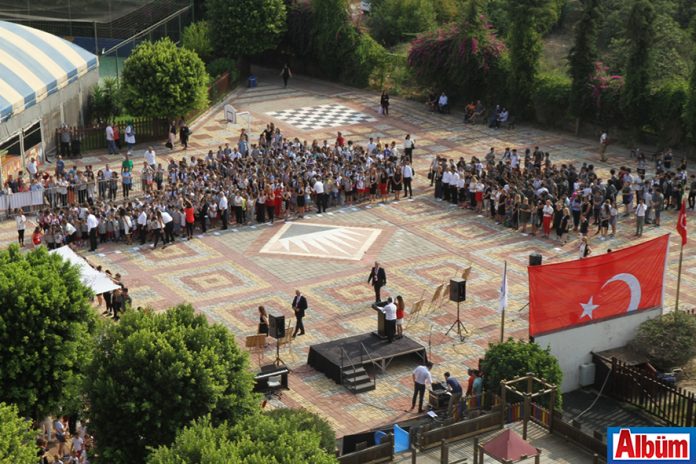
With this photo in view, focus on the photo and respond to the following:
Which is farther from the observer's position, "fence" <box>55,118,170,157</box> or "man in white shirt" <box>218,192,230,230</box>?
"fence" <box>55,118,170,157</box>

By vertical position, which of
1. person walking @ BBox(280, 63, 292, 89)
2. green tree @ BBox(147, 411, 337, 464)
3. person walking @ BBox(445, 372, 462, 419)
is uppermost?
person walking @ BBox(280, 63, 292, 89)

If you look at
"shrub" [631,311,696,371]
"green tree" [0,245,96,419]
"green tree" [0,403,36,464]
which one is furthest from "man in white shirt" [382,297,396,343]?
"green tree" [0,403,36,464]

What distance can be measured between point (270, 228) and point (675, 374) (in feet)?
49.1

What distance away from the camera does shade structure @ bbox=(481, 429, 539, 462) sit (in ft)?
Result: 60.0

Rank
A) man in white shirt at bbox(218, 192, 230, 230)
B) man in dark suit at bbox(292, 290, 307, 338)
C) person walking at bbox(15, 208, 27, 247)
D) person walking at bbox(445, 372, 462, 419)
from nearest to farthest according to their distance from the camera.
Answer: person walking at bbox(445, 372, 462, 419) → man in dark suit at bbox(292, 290, 307, 338) → person walking at bbox(15, 208, 27, 247) → man in white shirt at bbox(218, 192, 230, 230)

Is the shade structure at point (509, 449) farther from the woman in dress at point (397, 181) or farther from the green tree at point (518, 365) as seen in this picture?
the woman in dress at point (397, 181)

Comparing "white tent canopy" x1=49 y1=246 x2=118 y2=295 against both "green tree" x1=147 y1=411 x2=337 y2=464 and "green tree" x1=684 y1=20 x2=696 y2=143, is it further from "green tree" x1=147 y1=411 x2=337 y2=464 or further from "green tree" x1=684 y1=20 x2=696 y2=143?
"green tree" x1=684 y1=20 x2=696 y2=143

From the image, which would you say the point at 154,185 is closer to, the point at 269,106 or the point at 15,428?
the point at 269,106

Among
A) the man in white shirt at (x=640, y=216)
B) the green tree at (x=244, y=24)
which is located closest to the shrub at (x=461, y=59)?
the green tree at (x=244, y=24)

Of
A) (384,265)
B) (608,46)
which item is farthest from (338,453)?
(608,46)

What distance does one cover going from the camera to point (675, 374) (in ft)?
82.2

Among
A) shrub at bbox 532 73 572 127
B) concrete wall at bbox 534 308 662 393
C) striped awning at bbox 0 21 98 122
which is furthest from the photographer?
shrub at bbox 532 73 572 127

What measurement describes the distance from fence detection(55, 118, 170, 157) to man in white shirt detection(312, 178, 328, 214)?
10720 mm

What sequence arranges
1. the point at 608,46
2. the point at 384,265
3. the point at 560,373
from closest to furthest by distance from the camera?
1. the point at 560,373
2. the point at 384,265
3. the point at 608,46
